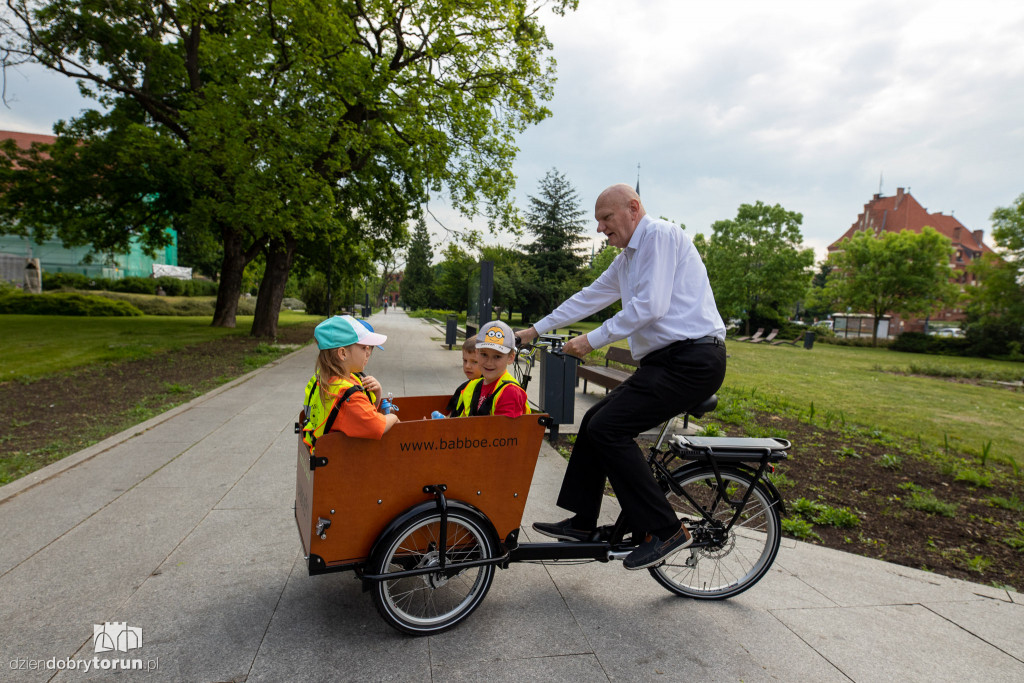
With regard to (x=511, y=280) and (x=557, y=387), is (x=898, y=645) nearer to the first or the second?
(x=557, y=387)

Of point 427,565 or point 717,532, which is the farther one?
point 717,532

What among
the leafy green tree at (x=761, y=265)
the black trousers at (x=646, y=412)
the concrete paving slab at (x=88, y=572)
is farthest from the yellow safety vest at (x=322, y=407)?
the leafy green tree at (x=761, y=265)

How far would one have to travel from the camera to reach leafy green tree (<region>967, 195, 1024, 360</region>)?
29578 mm

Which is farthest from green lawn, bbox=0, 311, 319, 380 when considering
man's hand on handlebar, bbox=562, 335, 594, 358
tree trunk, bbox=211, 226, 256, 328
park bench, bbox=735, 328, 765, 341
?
park bench, bbox=735, 328, 765, 341

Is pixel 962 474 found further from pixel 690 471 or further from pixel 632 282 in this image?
pixel 632 282

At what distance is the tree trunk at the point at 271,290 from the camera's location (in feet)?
54.8

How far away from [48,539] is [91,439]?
2.56 metres

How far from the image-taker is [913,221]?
218 ft

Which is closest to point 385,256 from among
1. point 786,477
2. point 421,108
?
point 421,108

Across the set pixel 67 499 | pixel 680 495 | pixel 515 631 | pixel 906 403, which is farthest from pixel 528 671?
pixel 906 403

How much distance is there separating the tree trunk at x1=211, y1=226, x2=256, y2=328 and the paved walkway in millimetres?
15781

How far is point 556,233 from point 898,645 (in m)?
38.9

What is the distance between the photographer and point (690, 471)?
272 centimetres

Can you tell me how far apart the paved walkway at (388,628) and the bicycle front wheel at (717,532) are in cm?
10
